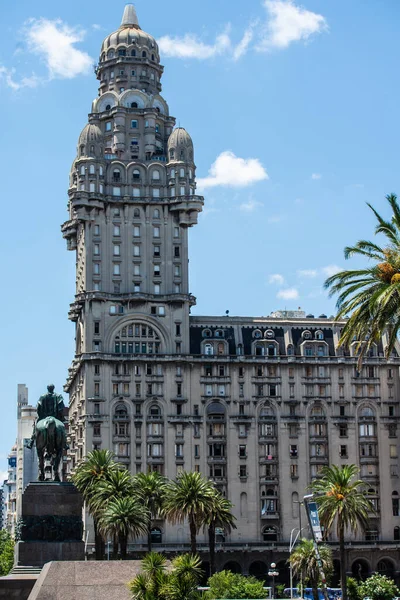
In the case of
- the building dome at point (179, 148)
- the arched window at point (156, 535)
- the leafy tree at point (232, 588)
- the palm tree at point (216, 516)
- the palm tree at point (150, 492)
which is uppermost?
the building dome at point (179, 148)

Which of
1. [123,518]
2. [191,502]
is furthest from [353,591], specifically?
[123,518]

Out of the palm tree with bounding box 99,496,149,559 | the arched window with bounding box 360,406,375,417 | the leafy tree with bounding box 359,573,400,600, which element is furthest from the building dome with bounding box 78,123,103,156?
the leafy tree with bounding box 359,573,400,600

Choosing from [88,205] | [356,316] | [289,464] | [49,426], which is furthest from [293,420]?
[356,316]

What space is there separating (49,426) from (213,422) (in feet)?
296

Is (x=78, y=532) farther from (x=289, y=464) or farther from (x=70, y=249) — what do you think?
(x=70, y=249)

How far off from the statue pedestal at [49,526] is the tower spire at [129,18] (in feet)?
423

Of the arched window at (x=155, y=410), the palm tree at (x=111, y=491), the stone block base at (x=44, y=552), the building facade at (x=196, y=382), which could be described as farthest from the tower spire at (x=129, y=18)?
the stone block base at (x=44, y=552)

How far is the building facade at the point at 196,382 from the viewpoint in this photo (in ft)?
553

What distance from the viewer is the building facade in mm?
168625

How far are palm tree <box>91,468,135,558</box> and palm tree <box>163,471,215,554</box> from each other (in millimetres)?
4778

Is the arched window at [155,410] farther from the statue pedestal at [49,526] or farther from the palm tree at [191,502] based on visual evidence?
the statue pedestal at [49,526]

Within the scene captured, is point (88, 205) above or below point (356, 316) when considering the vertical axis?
above

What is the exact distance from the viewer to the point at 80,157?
17912 centimetres

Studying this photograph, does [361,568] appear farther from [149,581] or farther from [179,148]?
[149,581]
